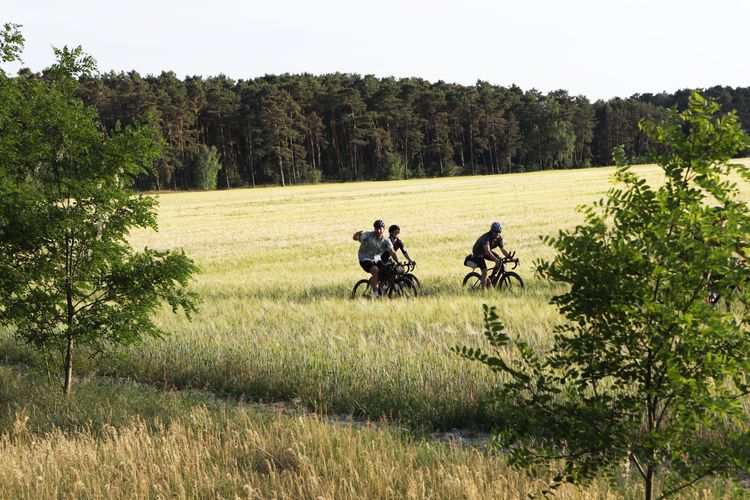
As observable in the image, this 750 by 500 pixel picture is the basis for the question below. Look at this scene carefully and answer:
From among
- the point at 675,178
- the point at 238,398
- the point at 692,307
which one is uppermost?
the point at 675,178

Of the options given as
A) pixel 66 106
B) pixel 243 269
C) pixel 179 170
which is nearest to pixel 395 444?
pixel 66 106

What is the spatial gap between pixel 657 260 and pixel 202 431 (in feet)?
14.0

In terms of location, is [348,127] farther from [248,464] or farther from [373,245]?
[248,464]

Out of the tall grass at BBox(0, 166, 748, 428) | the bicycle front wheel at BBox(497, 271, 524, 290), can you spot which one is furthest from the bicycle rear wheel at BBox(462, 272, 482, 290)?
the bicycle front wheel at BBox(497, 271, 524, 290)

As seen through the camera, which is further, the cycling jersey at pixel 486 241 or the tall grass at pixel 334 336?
the cycling jersey at pixel 486 241

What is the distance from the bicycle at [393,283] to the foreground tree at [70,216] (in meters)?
6.16

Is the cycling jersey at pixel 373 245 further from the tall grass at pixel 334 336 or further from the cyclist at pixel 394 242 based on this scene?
the tall grass at pixel 334 336

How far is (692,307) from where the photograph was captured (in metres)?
2.73

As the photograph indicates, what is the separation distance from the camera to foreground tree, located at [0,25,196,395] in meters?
7.25

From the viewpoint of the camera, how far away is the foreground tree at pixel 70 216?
7246 mm

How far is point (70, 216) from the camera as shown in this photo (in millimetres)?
7305

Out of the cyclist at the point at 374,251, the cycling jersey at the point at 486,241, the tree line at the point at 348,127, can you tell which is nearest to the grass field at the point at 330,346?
the cyclist at the point at 374,251

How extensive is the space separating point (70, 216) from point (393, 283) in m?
7.38

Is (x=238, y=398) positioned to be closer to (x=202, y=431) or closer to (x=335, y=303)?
(x=202, y=431)
